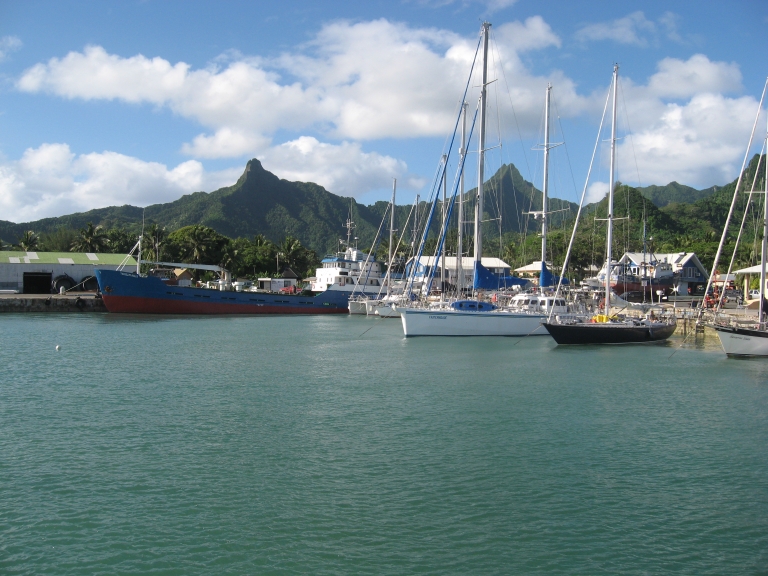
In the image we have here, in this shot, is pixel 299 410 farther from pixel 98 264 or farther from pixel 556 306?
pixel 98 264

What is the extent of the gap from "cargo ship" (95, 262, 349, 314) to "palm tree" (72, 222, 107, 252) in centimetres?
2641

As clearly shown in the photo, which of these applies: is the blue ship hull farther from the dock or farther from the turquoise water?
the turquoise water

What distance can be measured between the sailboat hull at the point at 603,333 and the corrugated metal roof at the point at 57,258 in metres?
50.4

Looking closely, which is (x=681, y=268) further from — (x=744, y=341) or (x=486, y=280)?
(x=744, y=341)

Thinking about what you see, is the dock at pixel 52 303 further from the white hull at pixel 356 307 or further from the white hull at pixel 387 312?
the white hull at pixel 387 312

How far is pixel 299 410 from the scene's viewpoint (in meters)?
19.0

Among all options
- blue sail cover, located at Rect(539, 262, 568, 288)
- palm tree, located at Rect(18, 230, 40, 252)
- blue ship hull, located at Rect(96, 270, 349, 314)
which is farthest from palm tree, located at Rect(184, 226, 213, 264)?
blue sail cover, located at Rect(539, 262, 568, 288)

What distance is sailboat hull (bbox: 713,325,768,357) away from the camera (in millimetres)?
28750

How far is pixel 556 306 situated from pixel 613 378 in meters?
12.3

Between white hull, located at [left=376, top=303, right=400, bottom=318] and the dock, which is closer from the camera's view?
white hull, located at [left=376, top=303, right=400, bottom=318]

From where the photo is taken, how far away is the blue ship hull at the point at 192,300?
55.6 m

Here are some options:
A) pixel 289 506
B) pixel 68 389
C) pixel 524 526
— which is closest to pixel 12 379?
pixel 68 389

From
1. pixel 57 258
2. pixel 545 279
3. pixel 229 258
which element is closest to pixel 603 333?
pixel 545 279

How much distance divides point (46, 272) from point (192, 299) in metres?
19.4
